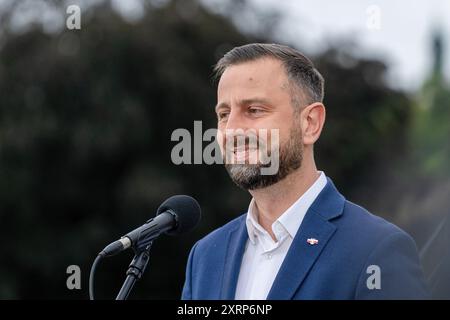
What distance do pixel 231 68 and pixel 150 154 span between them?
1603cm

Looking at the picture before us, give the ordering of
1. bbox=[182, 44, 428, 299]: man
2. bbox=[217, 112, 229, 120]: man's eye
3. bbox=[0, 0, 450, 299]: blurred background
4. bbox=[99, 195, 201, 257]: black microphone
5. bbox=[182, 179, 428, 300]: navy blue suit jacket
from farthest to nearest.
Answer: bbox=[0, 0, 450, 299]: blurred background
bbox=[217, 112, 229, 120]: man's eye
bbox=[99, 195, 201, 257]: black microphone
bbox=[182, 44, 428, 299]: man
bbox=[182, 179, 428, 300]: navy blue suit jacket

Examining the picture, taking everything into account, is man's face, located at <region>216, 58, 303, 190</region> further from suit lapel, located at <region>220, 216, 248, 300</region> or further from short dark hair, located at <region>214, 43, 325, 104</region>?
suit lapel, located at <region>220, 216, 248, 300</region>

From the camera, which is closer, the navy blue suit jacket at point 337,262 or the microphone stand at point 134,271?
the navy blue suit jacket at point 337,262

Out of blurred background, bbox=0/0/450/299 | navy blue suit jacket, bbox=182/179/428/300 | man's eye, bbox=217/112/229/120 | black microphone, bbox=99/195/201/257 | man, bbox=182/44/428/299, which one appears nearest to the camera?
navy blue suit jacket, bbox=182/179/428/300

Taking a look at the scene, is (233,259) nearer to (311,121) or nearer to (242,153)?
(242,153)

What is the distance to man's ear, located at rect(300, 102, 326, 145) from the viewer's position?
12.2ft

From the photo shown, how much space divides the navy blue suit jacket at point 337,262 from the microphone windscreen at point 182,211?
0.26 metres

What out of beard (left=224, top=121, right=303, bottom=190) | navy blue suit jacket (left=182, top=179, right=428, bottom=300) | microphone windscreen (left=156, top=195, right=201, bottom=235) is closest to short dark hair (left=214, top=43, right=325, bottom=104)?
beard (left=224, top=121, right=303, bottom=190)

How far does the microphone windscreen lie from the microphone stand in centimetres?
19

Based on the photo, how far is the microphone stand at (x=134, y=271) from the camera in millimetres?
3250

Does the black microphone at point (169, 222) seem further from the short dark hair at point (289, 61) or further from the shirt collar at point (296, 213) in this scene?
the short dark hair at point (289, 61)

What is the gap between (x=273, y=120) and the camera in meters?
3.55

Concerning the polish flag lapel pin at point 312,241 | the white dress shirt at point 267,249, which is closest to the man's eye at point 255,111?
the white dress shirt at point 267,249
